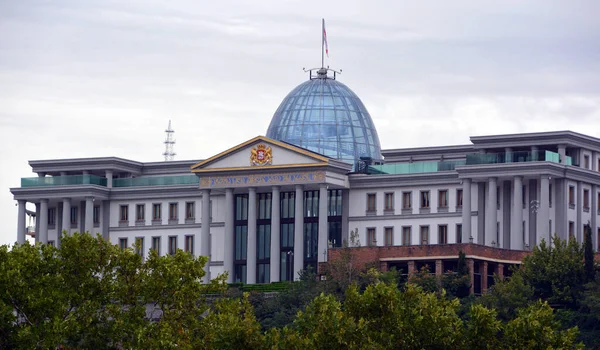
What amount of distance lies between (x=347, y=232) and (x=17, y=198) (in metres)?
33.4

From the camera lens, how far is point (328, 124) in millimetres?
166375

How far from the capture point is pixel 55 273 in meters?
102

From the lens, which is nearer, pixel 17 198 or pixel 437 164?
pixel 437 164

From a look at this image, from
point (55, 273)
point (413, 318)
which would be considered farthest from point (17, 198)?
point (413, 318)

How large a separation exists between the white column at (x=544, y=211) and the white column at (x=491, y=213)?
3.73 m

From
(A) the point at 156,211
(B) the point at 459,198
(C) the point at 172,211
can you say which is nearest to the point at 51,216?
(A) the point at 156,211

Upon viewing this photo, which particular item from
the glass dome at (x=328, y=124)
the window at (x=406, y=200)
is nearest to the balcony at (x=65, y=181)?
the glass dome at (x=328, y=124)

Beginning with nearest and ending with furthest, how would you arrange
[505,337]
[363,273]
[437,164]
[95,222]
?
[505,337]
[363,273]
[437,164]
[95,222]

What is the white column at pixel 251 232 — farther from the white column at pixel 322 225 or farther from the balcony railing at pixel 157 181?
the balcony railing at pixel 157 181

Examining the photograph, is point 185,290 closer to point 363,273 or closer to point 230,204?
point 363,273

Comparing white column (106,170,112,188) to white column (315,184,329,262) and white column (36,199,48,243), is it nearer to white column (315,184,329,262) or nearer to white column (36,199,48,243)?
white column (36,199,48,243)

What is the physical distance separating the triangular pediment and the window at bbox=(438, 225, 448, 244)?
11.5 metres

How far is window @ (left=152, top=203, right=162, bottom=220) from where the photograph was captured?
6572 inches

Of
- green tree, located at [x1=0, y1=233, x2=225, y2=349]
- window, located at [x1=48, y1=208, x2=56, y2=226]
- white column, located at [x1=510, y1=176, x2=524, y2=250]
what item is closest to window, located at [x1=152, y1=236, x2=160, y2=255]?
window, located at [x1=48, y1=208, x2=56, y2=226]
